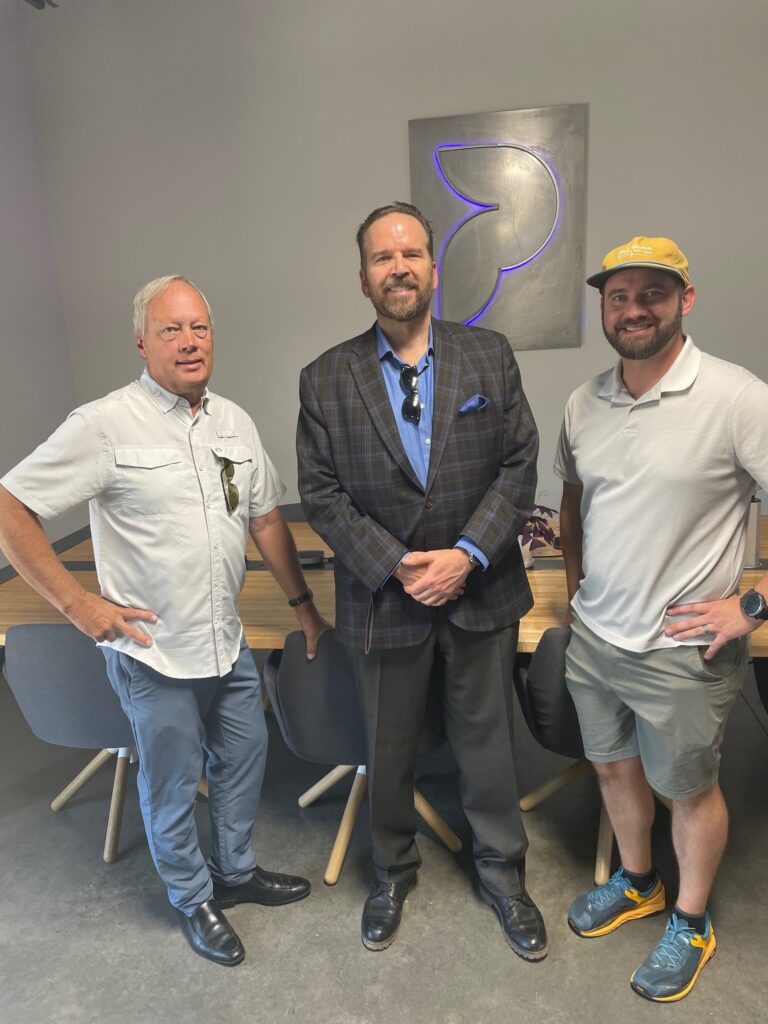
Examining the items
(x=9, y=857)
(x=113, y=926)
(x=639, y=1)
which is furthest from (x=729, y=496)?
(x=639, y=1)

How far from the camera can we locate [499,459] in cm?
173

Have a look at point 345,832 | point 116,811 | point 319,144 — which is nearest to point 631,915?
point 345,832

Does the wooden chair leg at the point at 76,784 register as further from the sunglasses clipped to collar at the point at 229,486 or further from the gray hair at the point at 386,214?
the gray hair at the point at 386,214

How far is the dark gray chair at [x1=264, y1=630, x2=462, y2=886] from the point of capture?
6.27 feet

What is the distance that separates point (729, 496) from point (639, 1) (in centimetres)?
333

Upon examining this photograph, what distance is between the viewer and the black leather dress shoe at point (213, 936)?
1.83m

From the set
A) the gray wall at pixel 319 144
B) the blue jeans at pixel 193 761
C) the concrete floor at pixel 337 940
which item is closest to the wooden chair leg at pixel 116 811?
the concrete floor at pixel 337 940

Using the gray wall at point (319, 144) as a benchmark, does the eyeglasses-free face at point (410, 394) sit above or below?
below

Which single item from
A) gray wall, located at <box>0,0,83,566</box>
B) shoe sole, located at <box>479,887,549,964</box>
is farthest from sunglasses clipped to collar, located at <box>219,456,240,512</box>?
gray wall, located at <box>0,0,83,566</box>

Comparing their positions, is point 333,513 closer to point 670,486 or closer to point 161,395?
point 161,395

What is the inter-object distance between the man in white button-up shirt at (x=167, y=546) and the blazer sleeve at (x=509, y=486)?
0.60 metres

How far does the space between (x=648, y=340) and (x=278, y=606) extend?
4.46 ft

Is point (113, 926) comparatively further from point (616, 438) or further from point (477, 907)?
point (616, 438)

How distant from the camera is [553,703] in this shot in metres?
1.88
